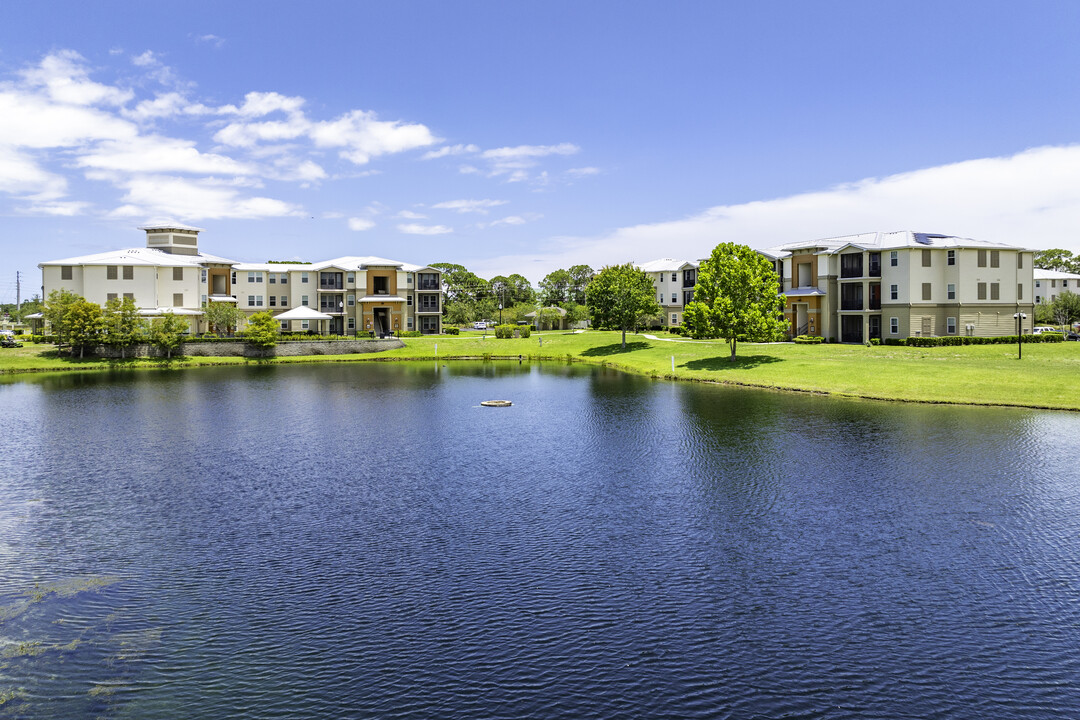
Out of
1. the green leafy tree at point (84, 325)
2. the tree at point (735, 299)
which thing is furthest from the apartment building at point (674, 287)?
the green leafy tree at point (84, 325)

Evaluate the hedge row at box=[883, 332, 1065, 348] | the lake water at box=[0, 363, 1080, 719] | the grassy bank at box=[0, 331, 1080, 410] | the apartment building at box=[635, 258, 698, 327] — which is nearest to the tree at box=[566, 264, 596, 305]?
the apartment building at box=[635, 258, 698, 327]

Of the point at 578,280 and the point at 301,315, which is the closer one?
the point at 301,315

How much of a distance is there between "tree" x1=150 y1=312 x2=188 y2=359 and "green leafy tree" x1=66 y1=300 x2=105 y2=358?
17.1ft

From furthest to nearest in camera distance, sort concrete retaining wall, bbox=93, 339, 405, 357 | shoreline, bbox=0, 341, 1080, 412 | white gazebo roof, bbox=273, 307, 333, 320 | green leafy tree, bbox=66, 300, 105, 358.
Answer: white gazebo roof, bbox=273, 307, 333, 320 → concrete retaining wall, bbox=93, 339, 405, 357 → green leafy tree, bbox=66, 300, 105, 358 → shoreline, bbox=0, 341, 1080, 412

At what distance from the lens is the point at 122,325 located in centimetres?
8094

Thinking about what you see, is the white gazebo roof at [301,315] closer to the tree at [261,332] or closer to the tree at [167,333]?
the tree at [261,332]

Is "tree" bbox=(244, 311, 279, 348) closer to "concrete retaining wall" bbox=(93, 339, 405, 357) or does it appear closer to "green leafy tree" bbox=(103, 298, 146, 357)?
"concrete retaining wall" bbox=(93, 339, 405, 357)

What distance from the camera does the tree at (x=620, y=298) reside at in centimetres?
8444

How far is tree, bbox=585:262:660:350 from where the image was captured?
84438 millimetres

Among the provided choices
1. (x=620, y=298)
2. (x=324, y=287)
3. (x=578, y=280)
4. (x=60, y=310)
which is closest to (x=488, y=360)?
(x=620, y=298)

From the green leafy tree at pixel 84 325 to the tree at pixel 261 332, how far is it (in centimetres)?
1525

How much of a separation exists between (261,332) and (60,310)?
21273 mm

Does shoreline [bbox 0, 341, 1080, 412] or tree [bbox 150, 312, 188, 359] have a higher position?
tree [bbox 150, 312, 188, 359]

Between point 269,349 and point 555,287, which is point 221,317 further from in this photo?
point 555,287
